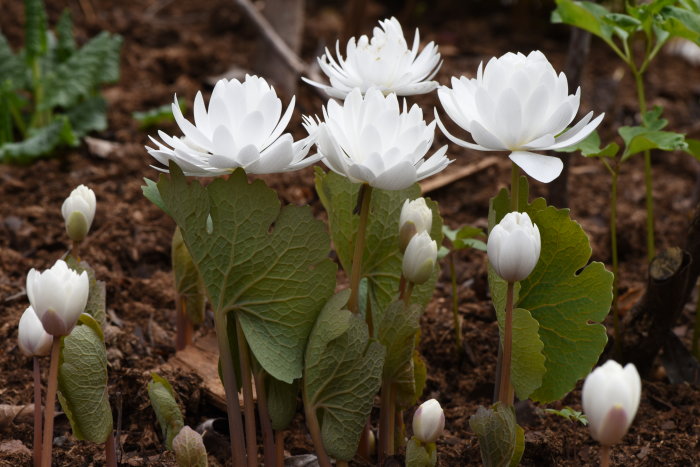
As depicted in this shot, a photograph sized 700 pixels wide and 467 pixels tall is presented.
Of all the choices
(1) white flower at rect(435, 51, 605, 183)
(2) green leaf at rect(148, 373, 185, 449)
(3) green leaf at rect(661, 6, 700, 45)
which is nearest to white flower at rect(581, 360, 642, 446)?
(1) white flower at rect(435, 51, 605, 183)

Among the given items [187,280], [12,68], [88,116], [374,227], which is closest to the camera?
[374,227]

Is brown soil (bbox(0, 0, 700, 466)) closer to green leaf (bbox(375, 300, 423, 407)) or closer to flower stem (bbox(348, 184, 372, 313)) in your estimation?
green leaf (bbox(375, 300, 423, 407))

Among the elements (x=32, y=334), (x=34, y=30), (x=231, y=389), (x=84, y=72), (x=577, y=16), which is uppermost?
(x=34, y=30)

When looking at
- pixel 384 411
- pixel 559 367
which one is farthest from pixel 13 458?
pixel 559 367

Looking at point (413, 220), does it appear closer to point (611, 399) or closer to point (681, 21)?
point (611, 399)

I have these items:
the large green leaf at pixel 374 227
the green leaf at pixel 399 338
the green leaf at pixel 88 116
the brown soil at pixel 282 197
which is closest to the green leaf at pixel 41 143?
the brown soil at pixel 282 197

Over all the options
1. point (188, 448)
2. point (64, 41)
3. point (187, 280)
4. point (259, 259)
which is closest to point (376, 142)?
point (259, 259)

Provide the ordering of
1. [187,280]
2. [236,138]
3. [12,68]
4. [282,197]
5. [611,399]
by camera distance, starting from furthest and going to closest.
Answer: [12,68] → [282,197] → [187,280] → [236,138] → [611,399]
